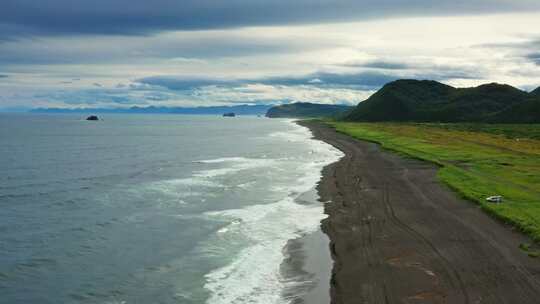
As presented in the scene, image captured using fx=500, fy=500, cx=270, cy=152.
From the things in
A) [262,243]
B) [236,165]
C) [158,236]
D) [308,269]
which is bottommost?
[236,165]

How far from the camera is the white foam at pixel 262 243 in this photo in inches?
987

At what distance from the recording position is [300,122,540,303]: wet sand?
24.1 metres

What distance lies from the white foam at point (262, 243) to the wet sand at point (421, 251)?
8.72ft

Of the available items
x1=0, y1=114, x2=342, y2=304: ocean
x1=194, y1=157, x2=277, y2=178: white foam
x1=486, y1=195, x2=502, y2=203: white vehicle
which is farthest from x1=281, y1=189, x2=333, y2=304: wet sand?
x1=194, y1=157, x2=277, y2=178: white foam

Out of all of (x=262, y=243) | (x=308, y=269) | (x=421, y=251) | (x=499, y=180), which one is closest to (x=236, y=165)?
(x=499, y=180)

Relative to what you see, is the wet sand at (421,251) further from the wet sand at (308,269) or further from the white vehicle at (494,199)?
the white vehicle at (494,199)

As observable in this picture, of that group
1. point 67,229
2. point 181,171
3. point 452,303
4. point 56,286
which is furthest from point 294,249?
point 181,171

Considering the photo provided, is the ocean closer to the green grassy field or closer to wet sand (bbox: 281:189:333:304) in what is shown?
wet sand (bbox: 281:189:333:304)

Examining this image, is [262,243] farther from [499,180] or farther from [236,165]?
[236,165]

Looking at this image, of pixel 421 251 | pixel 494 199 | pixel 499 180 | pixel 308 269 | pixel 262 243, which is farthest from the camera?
pixel 499 180

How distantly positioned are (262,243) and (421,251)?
10.5 meters

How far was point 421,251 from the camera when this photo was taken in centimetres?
3114

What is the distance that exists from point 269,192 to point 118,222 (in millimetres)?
19645

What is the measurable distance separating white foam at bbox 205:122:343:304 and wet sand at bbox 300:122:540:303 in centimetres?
266
